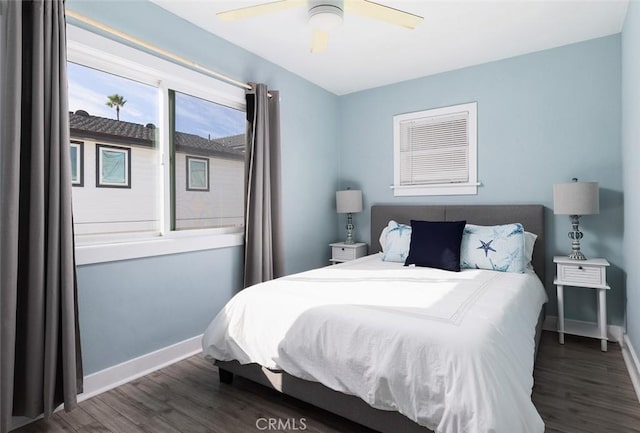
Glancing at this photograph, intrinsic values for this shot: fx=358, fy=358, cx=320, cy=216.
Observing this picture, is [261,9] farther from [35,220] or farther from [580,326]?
[580,326]

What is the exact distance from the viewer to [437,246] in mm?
2955

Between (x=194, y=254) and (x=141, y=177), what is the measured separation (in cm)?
71

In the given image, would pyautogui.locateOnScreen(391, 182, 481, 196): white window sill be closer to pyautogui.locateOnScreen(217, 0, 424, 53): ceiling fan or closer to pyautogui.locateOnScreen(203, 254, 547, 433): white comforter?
pyautogui.locateOnScreen(203, 254, 547, 433): white comforter

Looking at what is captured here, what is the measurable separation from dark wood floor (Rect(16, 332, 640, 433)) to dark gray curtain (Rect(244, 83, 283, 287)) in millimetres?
989

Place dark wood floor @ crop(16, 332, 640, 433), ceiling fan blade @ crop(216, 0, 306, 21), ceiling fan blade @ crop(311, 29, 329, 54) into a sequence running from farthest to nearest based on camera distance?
ceiling fan blade @ crop(311, 29, 329, 54), ceiling fan blade @ crop(216, 0, 306, 21), dark wood floor @ crop(16, 332, 640, 433)

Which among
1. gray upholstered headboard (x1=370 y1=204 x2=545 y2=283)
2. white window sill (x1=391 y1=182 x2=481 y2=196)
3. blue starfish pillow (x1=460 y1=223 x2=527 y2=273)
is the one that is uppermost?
white window sill (x1=391 y1=182 x2=481 y2=196)

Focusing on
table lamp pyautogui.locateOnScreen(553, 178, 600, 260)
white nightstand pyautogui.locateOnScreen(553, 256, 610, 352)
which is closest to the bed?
white nightstand pyautogui.locateOnScreen(553, 256, 610, 352)

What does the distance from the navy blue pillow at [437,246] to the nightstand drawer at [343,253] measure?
3.54 ft

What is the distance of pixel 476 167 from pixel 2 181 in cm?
371

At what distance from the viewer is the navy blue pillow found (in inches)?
113

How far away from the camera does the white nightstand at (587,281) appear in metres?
2.78

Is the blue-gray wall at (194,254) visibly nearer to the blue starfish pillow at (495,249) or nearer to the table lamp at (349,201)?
the table lamp at (349,201)

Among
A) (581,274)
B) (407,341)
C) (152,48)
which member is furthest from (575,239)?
(152,48)

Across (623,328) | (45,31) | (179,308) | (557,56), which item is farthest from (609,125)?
(45,31)
